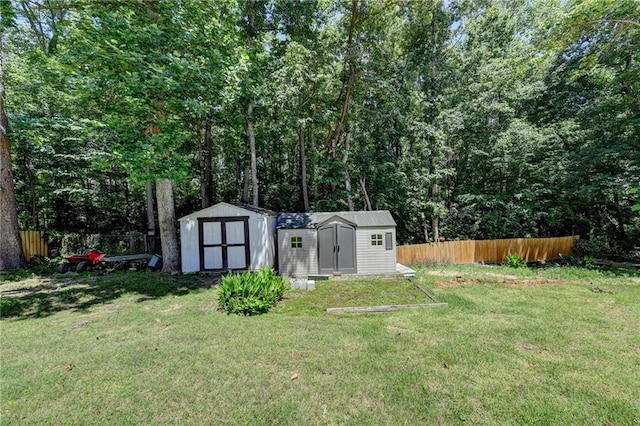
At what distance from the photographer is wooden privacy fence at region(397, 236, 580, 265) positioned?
1159 centimetres

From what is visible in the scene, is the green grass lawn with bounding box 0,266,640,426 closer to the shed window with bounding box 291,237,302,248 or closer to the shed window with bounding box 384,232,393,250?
the shed window with bounding box 384,232,393,250

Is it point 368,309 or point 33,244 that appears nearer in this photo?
point 368,309

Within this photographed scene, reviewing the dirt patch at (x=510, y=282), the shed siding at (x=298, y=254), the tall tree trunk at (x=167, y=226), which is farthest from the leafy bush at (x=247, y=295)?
the dirt patch at (x=510, y=282)

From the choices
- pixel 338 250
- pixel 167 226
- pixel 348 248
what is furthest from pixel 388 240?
A: pixel 167 226

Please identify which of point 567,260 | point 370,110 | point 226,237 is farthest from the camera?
Answer: point 370,110

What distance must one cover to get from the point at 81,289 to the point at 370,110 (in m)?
12.8

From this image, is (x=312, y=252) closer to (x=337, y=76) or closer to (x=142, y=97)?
(x=142, y=97)

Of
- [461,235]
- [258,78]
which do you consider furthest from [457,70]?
[258,78]

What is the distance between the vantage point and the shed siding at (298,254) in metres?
9.36

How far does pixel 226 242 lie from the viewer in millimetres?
9516

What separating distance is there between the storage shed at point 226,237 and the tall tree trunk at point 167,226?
50 centimetres

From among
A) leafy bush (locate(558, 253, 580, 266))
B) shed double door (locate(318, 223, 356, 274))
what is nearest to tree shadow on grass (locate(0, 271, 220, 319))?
shed double door (locate(318, 223, 356, 274))

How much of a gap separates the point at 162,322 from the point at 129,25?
22.7 ft

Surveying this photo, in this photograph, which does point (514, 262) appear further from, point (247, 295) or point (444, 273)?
point (247, 295)
